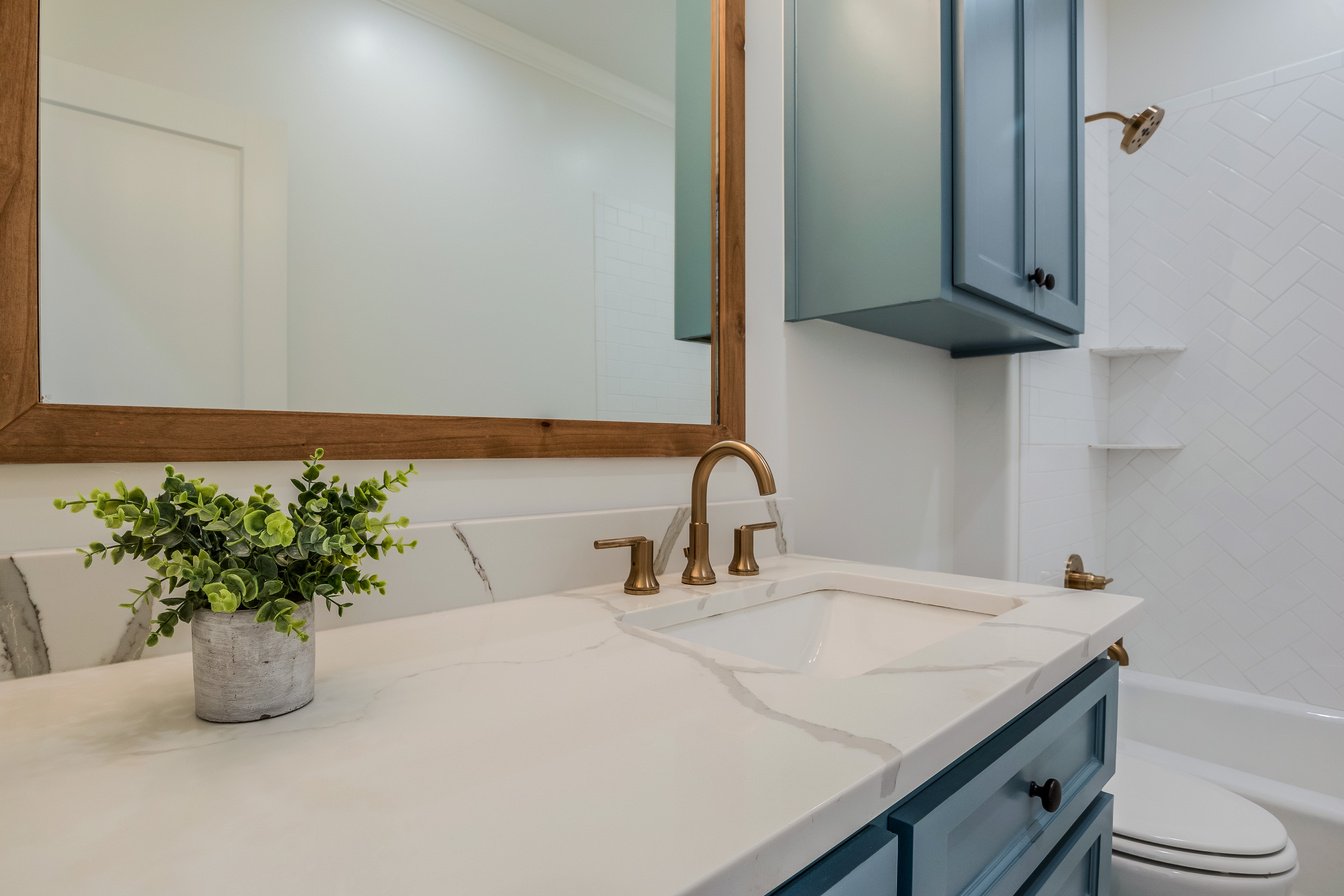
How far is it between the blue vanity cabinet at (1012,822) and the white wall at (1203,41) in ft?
7.64

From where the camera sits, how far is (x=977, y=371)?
6.25 feet

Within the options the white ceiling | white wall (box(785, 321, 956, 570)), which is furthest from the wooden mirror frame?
the white ceiling

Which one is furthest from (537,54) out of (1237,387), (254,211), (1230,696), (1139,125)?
(1230,696)

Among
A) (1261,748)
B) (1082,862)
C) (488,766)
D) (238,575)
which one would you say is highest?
(238,575)

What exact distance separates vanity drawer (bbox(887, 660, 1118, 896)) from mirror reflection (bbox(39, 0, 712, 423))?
69 cm

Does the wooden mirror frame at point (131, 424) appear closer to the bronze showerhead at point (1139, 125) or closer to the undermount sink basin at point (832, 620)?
the undermount sink basin at point (832, 620)

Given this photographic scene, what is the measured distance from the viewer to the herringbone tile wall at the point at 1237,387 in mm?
2133

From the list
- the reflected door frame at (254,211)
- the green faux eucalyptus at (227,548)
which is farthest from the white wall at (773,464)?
the green faux eucalyptus at (227,548)

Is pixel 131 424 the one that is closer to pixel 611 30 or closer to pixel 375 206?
pixel 375 206

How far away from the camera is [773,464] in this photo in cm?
136

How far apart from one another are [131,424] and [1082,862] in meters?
1.19

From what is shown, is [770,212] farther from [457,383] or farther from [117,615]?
[117,615]

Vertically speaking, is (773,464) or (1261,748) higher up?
(773,464)

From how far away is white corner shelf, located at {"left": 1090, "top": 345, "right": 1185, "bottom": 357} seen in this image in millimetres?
2348
